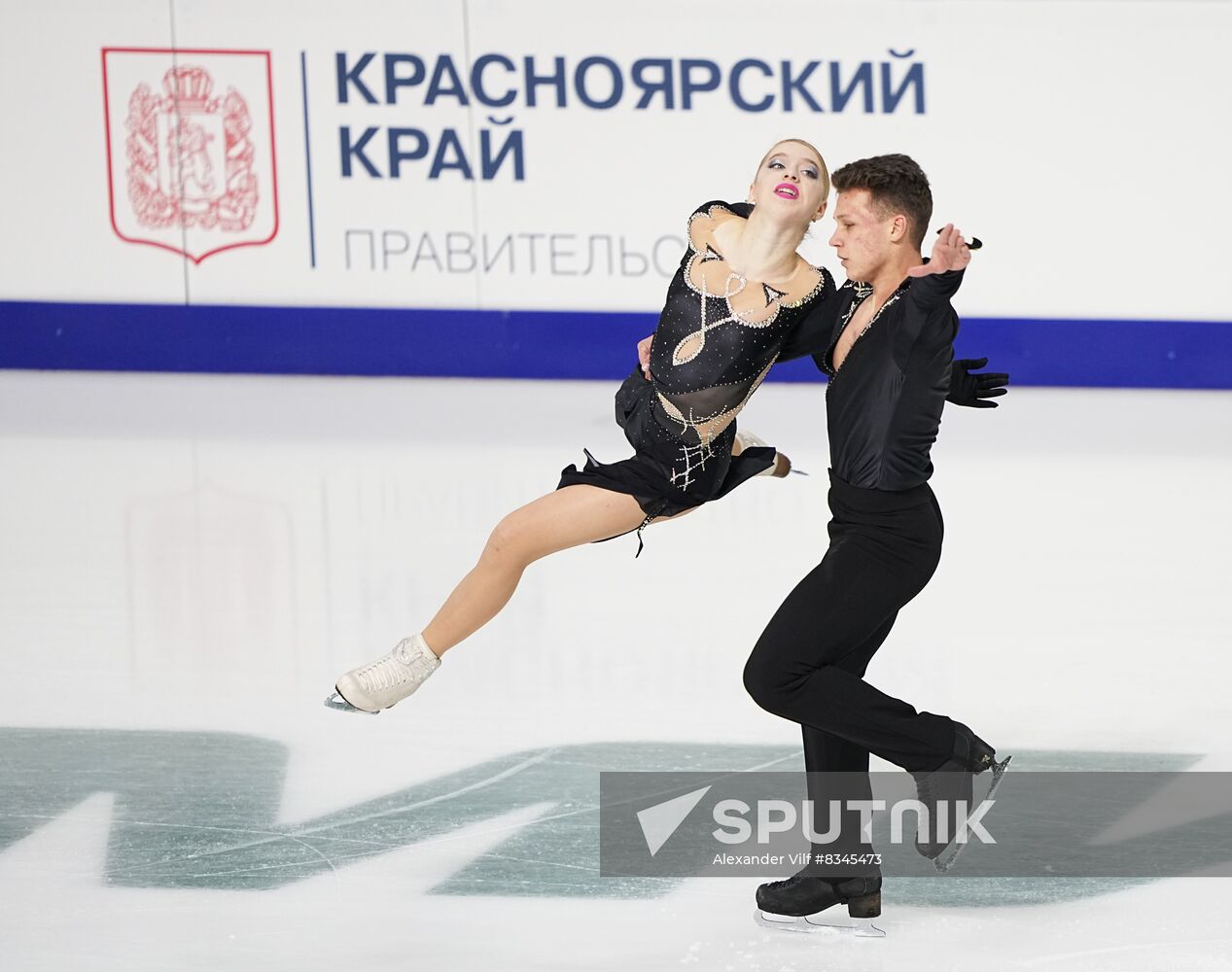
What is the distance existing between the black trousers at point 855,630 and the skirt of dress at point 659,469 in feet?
1.36

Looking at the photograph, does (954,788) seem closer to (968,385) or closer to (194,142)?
(968,385)

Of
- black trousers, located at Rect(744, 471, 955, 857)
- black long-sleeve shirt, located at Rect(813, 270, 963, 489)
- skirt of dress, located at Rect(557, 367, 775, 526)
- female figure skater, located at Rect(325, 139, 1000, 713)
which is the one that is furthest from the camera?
skirt of dress, located at Rect(557, 367, 775, 526)

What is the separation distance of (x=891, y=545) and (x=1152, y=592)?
233cm

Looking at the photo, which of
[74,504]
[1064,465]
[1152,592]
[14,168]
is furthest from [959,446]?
[14,168]

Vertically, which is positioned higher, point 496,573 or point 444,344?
point 444,344

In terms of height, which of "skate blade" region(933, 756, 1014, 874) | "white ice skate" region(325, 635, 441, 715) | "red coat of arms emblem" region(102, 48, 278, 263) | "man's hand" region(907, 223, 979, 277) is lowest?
"skate blade" region(933, 756, 1014, 874)

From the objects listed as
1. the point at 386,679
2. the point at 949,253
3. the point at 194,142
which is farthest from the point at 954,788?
the point at 194,142

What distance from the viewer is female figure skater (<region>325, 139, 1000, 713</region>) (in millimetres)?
2809

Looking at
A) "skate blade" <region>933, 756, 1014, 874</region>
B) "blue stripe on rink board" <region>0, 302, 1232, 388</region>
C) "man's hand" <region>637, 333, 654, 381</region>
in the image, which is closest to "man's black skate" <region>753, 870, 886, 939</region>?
"skate blade" <region>933, 756, 1014, 874</region>

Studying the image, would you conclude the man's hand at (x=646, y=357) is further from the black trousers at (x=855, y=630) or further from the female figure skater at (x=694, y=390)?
the black trousers at (x=855, y=630)

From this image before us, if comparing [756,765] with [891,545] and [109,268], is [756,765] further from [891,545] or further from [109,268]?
[109,268]

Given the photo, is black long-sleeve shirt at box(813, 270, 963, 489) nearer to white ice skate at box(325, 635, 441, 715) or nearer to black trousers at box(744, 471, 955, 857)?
black trousers at box(744, 471, 955, 857)

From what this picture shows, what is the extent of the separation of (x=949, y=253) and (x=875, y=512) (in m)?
0.46

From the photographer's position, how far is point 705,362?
114 inches
